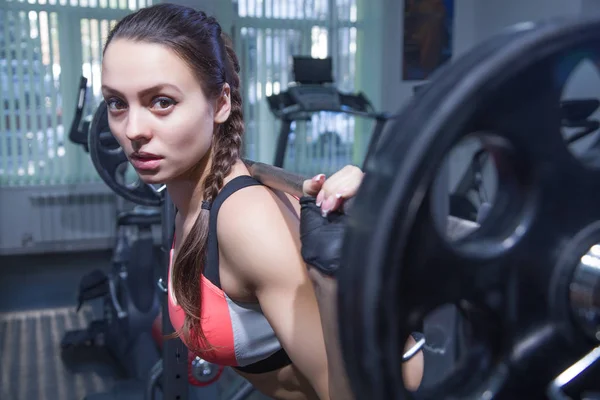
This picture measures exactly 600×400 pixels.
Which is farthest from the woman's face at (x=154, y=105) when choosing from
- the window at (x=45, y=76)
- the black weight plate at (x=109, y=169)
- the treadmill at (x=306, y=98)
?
the window at (x=45, y=76)

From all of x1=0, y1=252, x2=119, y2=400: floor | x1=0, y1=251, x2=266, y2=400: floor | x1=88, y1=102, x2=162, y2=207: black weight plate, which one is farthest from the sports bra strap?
x1=0, y1=252, x2=119, y2=400: floor

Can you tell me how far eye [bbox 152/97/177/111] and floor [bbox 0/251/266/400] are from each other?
3.51ft

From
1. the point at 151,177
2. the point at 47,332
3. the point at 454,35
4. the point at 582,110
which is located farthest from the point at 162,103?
the point at 454,35

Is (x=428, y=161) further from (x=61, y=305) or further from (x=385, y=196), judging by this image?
(x=61, y=305)

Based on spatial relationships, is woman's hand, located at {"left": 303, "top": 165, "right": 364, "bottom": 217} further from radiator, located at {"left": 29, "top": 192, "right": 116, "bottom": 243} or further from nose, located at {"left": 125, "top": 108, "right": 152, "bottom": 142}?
radiator, located at {"left": 29, "top": 192, "right": 116, "bottom": 243}

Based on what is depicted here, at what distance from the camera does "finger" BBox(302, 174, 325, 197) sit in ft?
2.12

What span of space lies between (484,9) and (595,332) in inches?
198

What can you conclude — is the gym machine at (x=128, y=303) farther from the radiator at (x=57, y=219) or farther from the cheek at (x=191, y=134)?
the cheek at (x=191, y=134)

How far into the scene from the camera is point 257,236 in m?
0.75

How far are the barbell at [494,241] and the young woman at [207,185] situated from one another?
0.33 metres

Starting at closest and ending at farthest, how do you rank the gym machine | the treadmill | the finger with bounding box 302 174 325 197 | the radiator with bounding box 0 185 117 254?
the finger with bounding box 302 174 325 197 → the gym machine → the treadmill → the radiator with bounding box 0 185 117 254

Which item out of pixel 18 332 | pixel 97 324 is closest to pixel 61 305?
pixel 18 332

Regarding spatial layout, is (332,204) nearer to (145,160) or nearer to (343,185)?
(343,185)

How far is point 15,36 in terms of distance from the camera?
436 centimetres
